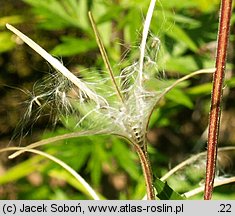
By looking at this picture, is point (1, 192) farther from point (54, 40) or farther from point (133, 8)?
point (133, 8)

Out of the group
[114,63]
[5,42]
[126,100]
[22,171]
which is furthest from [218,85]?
[5,42]

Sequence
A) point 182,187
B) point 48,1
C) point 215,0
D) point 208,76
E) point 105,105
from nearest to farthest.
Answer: point 105,105, point 182,187, point 48,1, point 215,0, point 208,76

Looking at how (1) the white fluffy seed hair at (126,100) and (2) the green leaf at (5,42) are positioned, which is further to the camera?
(2) the green leaf at (5,42)

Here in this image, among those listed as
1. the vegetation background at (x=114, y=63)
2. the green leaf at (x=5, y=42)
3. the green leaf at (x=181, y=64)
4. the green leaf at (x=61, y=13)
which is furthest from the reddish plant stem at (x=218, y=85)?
the green leaf at (x=5, y=42)

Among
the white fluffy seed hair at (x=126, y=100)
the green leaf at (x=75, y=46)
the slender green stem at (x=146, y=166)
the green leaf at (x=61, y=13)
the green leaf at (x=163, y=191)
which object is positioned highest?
the green leaf at (x=61, y=13)

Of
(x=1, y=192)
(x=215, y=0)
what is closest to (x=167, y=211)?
(x=215, y=0)

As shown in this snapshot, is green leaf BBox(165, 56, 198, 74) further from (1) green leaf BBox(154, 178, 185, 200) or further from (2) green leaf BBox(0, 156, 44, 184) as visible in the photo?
(1) green leaf BBox(154, 178, 185, 200)

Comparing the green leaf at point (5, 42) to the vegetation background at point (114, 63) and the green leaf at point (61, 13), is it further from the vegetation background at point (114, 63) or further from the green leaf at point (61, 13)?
the green leaf at point (61, 13)

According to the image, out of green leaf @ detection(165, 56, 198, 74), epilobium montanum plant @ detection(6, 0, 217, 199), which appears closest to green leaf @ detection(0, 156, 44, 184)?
green leaf @ detection(165, 56, 198, 74)
